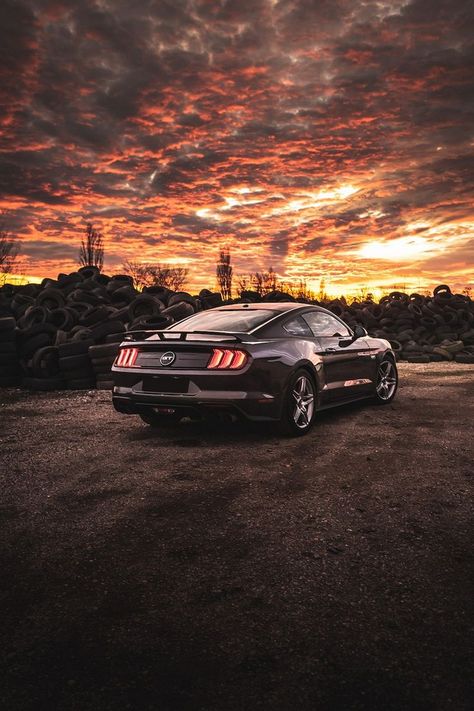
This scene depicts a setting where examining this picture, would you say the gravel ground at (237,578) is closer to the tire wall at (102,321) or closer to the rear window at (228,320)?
the rear window at (228,320)

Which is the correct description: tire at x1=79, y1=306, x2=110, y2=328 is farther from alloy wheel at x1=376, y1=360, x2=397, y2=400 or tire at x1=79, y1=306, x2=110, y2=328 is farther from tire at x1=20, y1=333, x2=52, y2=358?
alloy wheel at x1=376, y1=360, x2=397, y2=400

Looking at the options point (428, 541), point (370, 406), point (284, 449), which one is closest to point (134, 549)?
point (428, 541)

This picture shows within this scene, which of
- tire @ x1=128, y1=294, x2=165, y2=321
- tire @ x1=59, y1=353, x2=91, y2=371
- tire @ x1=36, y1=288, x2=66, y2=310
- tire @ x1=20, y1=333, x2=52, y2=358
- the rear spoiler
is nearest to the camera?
the rear spoiler

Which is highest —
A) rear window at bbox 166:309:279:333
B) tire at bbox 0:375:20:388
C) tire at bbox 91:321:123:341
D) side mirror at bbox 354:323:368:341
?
rear window at bbox 166:309:279:333

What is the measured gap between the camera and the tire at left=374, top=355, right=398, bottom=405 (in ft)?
27.0

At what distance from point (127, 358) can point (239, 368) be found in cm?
132

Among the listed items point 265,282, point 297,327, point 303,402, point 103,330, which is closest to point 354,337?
point 297,327

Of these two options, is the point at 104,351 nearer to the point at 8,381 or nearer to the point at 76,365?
the point at 76,365

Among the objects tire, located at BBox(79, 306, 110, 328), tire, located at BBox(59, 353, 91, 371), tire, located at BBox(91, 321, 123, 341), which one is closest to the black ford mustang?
tire, located at BBox(59, 353, 91, 371)

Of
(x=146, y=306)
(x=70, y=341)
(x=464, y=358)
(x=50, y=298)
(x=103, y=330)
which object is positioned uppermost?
(x=50, y=298)

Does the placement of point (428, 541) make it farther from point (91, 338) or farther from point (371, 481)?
point (91, 338)

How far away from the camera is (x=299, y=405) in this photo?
614 cm

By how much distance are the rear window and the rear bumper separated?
2.70 ft

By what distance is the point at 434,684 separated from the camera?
1977 millimetres
